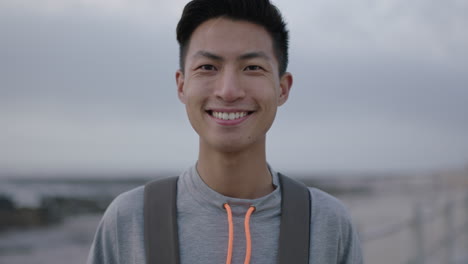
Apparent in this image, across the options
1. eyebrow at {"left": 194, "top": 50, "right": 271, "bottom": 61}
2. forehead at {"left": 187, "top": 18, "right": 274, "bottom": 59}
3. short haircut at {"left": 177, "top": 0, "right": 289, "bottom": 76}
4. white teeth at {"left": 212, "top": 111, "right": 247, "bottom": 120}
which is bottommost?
white teeth at {"left": 212, "top": 111, "right": 247, "bottom": 120}

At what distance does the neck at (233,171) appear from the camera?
1833 millimetres

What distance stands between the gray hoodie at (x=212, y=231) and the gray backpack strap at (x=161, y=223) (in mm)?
43

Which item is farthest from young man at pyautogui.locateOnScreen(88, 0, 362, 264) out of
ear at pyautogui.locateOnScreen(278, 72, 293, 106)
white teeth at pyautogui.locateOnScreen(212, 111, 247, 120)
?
ear at pyautogui.locateOnScreen(278, 72, 293, 106)

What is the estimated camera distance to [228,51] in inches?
69.9

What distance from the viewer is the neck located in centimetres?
183

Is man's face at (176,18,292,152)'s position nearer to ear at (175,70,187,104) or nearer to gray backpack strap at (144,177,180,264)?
ear at (175,70,187,104)

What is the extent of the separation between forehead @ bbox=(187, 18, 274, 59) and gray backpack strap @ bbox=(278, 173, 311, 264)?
1.79 ft

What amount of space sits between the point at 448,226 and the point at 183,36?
16.9ft

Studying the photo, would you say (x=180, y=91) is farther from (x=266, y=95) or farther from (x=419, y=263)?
(x=419, y=263)

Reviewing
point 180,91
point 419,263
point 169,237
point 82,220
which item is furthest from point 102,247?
point 82,220

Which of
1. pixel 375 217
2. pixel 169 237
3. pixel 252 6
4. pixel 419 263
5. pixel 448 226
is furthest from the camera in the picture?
pixel 375 217

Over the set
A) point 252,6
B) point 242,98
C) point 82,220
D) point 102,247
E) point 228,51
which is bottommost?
point 82,220

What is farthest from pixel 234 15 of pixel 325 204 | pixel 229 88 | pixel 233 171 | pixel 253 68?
pixel 325 204

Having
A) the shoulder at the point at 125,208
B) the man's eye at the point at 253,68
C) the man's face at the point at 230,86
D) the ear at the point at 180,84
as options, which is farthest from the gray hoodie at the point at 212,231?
the man's eye at the point at 253,68
